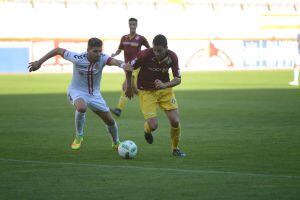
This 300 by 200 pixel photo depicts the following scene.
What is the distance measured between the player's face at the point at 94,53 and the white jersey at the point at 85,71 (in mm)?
77

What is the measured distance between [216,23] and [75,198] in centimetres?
4980

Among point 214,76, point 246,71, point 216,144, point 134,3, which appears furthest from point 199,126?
point 134,3

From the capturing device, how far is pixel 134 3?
2329 inches

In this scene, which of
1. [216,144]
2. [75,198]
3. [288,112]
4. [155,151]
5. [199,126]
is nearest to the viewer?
[75,198]

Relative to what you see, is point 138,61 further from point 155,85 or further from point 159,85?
point 159,85

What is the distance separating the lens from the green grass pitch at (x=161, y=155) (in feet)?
31.0

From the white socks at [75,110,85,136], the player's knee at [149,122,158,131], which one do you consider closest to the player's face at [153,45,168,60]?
the player's knee at [149,122,158,131]

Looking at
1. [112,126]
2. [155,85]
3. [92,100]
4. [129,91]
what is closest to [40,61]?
[92,100]

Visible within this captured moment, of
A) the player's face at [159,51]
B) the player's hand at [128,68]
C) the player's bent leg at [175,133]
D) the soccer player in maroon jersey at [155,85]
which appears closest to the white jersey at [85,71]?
the soccer player in maroon jersey at [155,85]

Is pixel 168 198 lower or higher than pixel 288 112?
higher

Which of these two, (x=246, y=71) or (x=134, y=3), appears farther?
(x=134, y=3)

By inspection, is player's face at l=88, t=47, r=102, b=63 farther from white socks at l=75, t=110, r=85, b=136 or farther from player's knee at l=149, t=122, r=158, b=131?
player's knee at l=149, t=122, r=158, b=131

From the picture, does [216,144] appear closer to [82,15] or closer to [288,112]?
[288,112]

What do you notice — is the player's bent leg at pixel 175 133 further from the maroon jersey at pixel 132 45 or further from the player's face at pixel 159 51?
the maroon jersey at pixel 132 45
